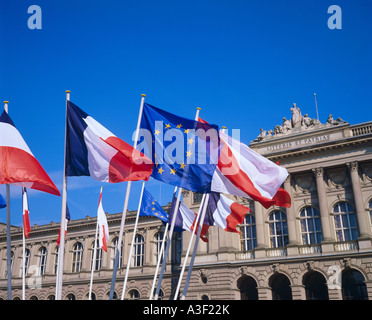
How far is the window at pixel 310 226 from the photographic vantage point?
38.0m

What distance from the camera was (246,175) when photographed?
650 inches

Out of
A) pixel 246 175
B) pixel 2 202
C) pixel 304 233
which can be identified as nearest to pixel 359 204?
pixel 304 233

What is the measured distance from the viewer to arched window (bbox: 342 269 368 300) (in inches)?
1367

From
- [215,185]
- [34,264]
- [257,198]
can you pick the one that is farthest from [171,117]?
[34,264]

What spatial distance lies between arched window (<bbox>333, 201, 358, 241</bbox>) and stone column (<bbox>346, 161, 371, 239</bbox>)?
1171 millimetres

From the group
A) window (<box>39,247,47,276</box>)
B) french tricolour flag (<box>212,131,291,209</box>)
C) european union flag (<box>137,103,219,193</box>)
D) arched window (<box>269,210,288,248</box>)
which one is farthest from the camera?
window (<box>39,247,47,276</box>)

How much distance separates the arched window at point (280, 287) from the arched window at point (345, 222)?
20.9ft

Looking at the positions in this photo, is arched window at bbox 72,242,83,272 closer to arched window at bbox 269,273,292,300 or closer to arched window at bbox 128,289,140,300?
arched window at bbox 128,289,140,300

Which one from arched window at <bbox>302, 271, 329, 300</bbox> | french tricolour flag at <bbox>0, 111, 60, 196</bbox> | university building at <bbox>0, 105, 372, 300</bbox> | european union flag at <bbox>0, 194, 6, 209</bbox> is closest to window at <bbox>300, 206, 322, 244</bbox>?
university building at <bbox>0, 105, 372, 300</bbox>

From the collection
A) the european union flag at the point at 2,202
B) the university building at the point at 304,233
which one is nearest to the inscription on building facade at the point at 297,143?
the university building at the point at 304,233

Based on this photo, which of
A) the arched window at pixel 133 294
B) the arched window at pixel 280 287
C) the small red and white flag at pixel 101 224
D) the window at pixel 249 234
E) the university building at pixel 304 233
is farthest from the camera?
the arched window at pixel 133 294

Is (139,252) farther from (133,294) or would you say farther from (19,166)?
(19,166)

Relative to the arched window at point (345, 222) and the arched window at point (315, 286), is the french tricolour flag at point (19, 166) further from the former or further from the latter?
the arched window at point (345, 222)

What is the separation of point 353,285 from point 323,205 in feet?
23.6
